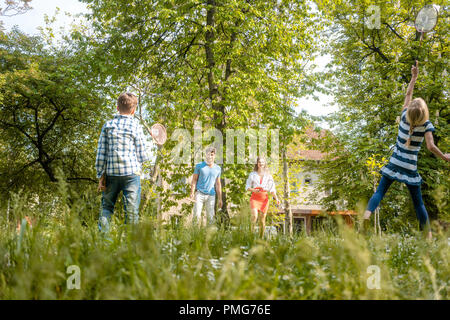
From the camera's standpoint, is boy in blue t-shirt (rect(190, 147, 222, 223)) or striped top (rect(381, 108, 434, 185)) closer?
striped top (rect(381, 108, 434, 185))

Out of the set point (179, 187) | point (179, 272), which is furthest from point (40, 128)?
point (179, 272)

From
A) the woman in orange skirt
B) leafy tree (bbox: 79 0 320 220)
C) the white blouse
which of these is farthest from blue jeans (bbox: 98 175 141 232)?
leafy tree (bbox: 79 0 320 220)

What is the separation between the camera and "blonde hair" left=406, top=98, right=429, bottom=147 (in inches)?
175

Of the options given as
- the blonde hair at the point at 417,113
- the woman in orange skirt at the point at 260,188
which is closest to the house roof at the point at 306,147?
the woman in orange skirt at the point at 260,188

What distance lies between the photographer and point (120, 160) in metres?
4.51

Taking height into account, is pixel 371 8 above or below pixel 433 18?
above

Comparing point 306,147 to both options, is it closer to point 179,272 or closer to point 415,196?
point 415,196

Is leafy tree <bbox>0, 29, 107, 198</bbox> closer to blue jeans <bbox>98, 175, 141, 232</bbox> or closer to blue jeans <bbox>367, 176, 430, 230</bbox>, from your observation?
blue jeans <bbox>98, 175, 141, 232</bbox>

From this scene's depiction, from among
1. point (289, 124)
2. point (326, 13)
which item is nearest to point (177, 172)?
point (289, 124)

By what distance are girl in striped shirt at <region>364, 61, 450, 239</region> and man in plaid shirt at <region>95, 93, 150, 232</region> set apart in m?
3.08

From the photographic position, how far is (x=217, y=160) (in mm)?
11484

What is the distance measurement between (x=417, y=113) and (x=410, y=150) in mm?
545

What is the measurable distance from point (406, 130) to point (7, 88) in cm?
1624

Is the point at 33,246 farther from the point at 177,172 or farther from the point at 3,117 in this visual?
the point at 3,117
